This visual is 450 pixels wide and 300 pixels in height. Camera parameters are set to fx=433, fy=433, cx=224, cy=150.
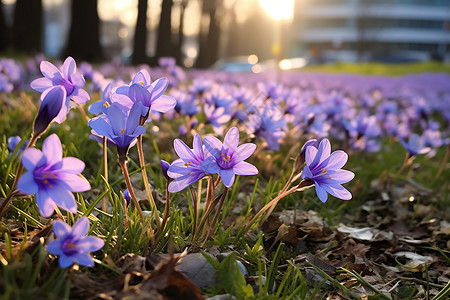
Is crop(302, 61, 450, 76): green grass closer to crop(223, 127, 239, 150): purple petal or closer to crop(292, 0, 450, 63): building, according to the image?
crop(223, 127, 239, 150): purple petal

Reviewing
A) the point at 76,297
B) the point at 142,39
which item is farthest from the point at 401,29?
the point at 76,297

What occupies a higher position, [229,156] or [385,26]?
[229,156]

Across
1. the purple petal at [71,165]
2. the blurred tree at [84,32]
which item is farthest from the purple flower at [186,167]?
the blurred tree at [84,32]

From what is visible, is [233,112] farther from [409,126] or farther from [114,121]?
[409,126]

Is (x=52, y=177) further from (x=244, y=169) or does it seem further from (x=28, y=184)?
(x=244, y=169)

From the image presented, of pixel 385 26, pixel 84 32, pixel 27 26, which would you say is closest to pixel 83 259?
pixel 84 32
